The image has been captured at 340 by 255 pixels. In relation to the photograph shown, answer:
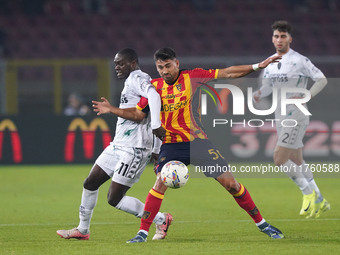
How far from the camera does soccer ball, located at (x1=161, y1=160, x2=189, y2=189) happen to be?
16.9 feet

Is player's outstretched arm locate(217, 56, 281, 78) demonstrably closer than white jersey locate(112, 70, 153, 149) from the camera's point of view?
Yes

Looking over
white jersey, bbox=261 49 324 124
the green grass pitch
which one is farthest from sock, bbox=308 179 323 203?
white jersey, bbox=261 49 324 124

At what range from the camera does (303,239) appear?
5445 millimetres

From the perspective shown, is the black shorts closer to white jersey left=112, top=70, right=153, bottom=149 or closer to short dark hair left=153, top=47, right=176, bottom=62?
white jersey left=112, top=70, right=153, bottom=149

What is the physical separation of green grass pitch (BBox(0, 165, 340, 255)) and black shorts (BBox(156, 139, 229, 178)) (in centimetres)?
75

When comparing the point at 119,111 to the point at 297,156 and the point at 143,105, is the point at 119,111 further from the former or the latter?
A: the point at 297,156

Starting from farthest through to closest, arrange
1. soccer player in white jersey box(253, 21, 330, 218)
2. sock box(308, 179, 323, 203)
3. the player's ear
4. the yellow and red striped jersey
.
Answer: soccer player in white jersey box(253, 21, 330, 218)
sock box(308, 179, 323, 203)
the player's ear
the yellow and red striped jersey

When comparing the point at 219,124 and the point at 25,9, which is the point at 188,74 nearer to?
the point at 219,124

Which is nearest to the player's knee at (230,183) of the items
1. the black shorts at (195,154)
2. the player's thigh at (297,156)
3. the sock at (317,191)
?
the black shorts at (195,154)

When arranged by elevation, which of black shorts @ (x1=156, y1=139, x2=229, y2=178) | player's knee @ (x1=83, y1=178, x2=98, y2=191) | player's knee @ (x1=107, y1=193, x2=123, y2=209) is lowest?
player's knee @ (x1=107, y1=193, x2=123, y2=209)

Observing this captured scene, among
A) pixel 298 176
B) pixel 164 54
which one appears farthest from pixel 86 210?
pixel 298 176

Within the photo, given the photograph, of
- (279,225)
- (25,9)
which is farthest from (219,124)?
(25,9)

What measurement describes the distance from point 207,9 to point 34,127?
9918 millimetres

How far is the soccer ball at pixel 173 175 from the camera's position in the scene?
514 cm
